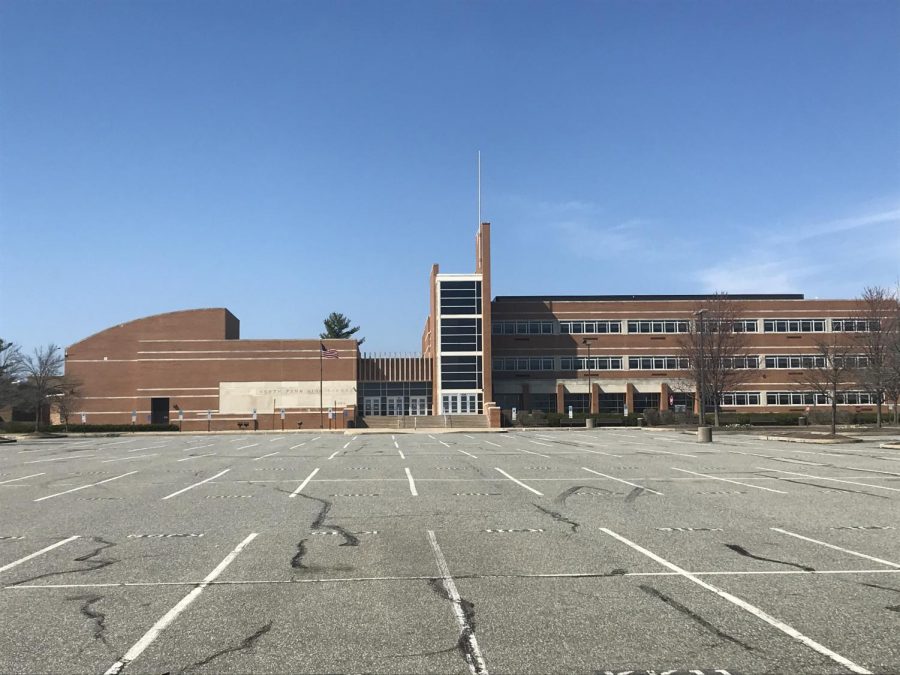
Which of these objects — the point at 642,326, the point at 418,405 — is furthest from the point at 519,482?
the point at 642,326

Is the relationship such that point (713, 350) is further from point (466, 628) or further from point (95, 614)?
point (95, 614)

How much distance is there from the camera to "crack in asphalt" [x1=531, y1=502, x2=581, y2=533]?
11.4m

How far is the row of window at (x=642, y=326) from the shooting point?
3164 inches

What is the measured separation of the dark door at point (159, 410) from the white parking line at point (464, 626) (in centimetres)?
7374

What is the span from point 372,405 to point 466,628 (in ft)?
252

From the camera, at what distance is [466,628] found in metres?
6.04

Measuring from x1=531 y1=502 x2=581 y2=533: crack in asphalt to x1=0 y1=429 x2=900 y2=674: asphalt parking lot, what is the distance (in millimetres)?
49

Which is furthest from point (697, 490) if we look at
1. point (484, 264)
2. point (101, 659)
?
point (484, 264)

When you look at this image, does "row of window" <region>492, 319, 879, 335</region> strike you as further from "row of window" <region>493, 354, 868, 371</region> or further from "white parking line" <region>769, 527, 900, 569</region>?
"white parking line" <region>769, 527, 900, 569</region>

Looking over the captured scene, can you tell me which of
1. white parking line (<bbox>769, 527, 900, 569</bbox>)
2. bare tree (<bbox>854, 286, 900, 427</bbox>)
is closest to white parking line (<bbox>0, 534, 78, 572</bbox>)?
white parking line (<bbox>769, 527, 900, 569</bbox>)

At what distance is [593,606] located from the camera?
6750 millimetres

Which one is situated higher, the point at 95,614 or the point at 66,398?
the point at 66,398

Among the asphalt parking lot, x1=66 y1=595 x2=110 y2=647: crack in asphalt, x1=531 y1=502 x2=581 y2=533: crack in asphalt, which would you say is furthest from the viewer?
x1=531 y1=502 x2=581 y2=533: crack in asphalt

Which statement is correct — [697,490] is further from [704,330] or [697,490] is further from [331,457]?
[704,330]
